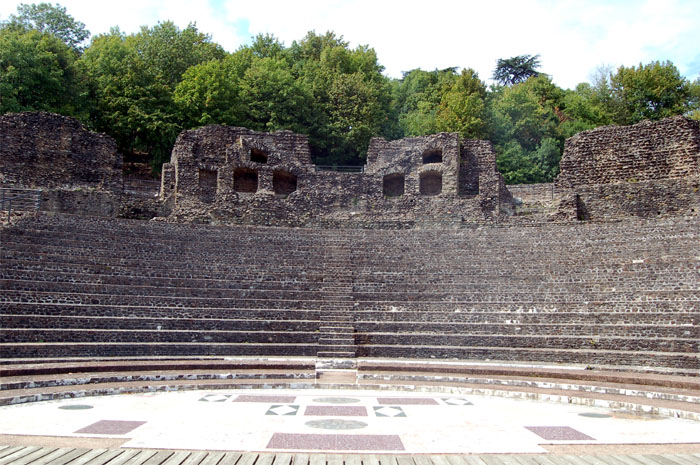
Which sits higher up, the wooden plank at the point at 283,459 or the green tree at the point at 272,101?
the green tree at the point at 272,101

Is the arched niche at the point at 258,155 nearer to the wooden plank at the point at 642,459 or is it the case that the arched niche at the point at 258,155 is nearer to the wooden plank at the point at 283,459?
the wooden plank at the point at 283,459

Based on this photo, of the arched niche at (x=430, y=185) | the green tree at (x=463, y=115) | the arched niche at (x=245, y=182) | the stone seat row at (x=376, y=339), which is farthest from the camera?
the green tree at (x=463, y=115)

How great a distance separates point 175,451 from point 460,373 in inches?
267

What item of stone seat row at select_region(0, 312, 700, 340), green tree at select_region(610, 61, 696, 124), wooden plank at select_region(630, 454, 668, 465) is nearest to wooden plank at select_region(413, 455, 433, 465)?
wooden plank at select_region(630, 454, 668, 465)

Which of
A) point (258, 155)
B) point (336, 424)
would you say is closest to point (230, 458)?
point (336, 424)

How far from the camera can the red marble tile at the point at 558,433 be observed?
6.36 metres

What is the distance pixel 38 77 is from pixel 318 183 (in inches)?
580

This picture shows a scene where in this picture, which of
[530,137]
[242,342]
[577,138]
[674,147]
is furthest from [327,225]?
[530,137]

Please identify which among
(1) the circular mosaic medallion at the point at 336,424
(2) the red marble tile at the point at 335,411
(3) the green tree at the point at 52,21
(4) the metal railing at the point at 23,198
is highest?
(3) the green tree at the point at 52,21

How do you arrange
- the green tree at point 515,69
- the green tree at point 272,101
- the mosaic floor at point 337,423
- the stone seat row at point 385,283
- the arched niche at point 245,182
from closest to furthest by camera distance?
the mosaic floor at point 337,423
the stone seat row at point 385,283
the arched niche at point 245,182
the green tree at point 272,101
the green tree at point 515,69

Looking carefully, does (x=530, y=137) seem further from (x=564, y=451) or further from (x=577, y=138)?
(x=564, y=451)

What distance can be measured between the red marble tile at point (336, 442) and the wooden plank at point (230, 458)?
0.50m

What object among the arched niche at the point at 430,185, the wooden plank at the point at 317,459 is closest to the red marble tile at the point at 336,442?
the wooden plank at the point at 317,459

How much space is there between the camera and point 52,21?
37.7 meters
